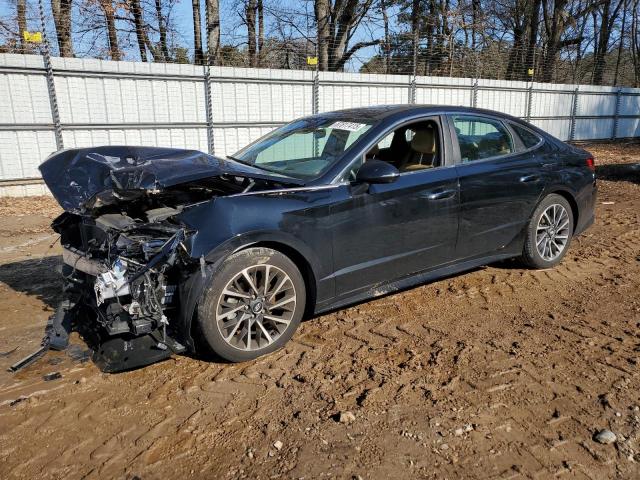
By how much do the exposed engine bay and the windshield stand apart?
47 cm

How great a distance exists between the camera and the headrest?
4.47 m

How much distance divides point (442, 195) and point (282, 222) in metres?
1.50

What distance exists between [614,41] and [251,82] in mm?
34248

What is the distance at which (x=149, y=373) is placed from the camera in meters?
3.35

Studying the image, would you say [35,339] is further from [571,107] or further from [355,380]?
[571,107]

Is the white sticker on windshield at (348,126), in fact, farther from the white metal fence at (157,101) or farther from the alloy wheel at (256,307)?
the white metal fence at (157,101)

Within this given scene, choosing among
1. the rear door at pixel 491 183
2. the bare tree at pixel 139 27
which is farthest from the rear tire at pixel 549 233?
the bare tree at pixel 139 27

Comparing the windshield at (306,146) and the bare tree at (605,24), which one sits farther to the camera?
the bare tree at (605,24)

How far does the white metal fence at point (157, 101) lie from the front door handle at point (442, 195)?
8.65 metres

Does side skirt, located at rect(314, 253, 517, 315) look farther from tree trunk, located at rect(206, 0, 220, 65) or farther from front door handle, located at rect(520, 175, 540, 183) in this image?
tree trunk, located at rect(206, 0, 220, 65)

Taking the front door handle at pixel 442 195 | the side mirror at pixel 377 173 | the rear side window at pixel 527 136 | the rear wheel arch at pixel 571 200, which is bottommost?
the rear wheel arch at pixel 571 200

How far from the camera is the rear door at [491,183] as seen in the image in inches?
176

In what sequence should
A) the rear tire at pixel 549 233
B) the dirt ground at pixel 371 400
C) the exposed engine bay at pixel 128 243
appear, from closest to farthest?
1. the dirt ground at pixel 371 400
2. the exposed engine bay at pixel 128 243
3. the rear tire at pixel 549 233

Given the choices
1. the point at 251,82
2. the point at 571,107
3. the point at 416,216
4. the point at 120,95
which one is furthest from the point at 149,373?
the point at 571,107
